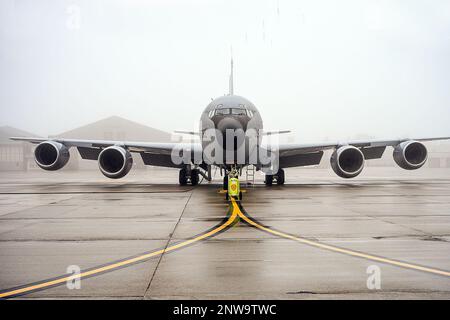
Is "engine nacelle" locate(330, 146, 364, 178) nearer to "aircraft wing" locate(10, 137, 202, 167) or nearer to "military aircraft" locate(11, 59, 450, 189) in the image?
"military aircraft" locate(11, 59, 450, 189)

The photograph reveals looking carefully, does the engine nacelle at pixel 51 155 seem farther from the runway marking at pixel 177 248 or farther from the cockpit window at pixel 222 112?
the runway marking at pixel 177 248

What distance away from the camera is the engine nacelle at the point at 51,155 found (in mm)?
20328

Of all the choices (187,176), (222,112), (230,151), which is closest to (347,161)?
(230,151)

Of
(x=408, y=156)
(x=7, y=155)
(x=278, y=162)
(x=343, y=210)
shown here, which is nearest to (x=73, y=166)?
(x=7, y=155)

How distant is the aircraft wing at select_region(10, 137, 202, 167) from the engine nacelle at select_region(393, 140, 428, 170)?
10.4 m

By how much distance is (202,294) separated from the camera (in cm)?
394

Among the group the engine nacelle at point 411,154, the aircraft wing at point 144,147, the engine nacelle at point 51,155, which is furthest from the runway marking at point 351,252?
the engine nacelle at point 51,155

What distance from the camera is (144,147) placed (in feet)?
66.7

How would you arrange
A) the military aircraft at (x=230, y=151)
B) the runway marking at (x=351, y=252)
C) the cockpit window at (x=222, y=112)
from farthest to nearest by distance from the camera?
the cockpit window at (x=222, y=112) < the military aircraft at (x=230, y=151) < the runway marking at (x=351, y=252)

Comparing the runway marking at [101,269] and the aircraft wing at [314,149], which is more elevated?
the aircraft wing at [314,149]

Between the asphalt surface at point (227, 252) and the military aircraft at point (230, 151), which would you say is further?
the military aircraft at point (230, 151)

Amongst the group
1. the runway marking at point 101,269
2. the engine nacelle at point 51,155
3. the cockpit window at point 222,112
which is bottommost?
the runway marking at point 101,269

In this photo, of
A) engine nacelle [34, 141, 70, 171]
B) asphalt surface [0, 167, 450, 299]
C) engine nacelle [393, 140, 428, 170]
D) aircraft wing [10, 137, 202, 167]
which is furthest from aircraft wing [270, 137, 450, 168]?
engine nacelle [34, 141, 70, 171]

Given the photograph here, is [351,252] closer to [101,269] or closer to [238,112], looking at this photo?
[101,269]
